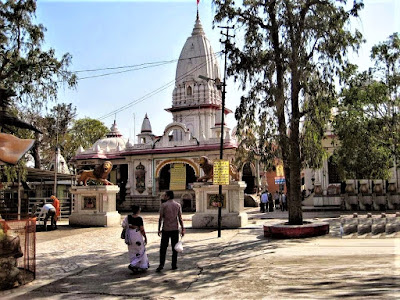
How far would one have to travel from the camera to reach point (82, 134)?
48781 mm

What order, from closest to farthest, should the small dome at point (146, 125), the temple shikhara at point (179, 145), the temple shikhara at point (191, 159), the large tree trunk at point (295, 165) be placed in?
the large tree trunk at point (295, 165)
the temple shikhara at point (191, 159)
the temple shikhara at point (179, 145)
the small dome at point (146, 125)

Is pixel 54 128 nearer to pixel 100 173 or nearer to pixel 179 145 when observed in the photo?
pixel 179 145

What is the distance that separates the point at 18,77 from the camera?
45.8 ft

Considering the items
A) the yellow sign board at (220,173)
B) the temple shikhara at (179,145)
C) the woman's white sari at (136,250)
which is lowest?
the woman's white sari at (136,250)

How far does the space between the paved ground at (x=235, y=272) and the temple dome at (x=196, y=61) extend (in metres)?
29.3

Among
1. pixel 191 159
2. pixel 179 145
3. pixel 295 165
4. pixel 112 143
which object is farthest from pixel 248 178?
pixel 295 165

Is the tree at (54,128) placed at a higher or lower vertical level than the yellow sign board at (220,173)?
higher

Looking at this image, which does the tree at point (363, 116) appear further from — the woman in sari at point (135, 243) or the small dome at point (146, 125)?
the small dome at point (146, 125)

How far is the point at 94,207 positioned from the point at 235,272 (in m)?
12.0

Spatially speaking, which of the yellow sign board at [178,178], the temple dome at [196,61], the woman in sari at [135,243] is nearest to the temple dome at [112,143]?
the yellow sign board at [178,178]

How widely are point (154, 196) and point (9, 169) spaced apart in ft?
52.2

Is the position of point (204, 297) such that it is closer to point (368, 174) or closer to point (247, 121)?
point (247, 121)

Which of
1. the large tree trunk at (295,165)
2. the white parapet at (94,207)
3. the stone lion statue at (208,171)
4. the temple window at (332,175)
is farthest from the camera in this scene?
the temple window at (332,175)

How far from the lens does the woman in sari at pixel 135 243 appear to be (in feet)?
27.4
